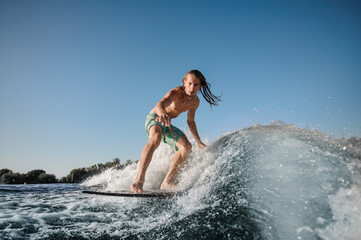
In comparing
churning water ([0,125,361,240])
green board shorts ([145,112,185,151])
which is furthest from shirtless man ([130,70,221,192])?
churning water ([0,125,361,240])

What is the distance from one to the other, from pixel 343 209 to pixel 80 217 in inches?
85.9

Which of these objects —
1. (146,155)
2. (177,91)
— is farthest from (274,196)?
(177,91)

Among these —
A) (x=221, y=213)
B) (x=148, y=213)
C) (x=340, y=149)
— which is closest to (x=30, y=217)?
(x=148, y=213)

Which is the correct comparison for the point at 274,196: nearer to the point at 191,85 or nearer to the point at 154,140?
the point at 154,140

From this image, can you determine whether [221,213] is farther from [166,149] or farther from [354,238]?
[166,149]

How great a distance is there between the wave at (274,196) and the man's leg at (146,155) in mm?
629

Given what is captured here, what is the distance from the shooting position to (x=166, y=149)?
4992 mm

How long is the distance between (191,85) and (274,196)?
2225mm

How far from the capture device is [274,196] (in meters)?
1.61

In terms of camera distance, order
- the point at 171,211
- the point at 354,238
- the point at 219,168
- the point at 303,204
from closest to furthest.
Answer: the point at 354,238
the point at 303,204
the point at 171,211
the point at 219,168

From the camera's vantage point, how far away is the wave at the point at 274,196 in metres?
1.38

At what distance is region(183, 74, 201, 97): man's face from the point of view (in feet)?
11.2

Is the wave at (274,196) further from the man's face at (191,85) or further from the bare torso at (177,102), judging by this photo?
the bare torso at (177,102)

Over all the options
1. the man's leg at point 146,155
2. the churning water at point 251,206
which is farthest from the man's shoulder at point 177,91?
the churning water at point 251,206
